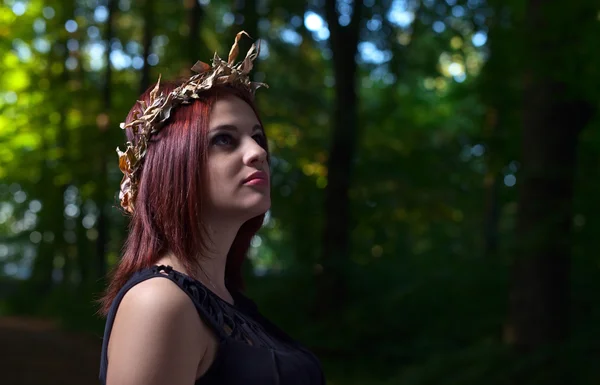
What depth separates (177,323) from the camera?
1.68 meters

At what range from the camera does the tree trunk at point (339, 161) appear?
11.7 metres

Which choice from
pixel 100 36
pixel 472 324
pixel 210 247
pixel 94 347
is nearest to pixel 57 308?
pixel 94 347

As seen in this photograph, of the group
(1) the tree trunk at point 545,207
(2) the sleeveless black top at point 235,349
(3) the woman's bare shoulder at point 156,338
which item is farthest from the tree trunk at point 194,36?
(3) the woman's bare shoulder at point 156,338

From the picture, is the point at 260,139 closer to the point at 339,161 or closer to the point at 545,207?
the point at 545,207

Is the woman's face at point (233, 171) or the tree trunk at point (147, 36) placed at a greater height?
the tree trunk at point (147, 36)

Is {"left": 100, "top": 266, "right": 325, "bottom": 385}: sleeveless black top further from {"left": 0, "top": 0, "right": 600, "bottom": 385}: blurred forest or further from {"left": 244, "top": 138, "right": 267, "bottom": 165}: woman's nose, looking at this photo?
{"left": 0, "top": 0, "right": 600, "bottom": 385}: blurred forest

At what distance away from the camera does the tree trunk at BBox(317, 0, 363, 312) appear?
1173cm

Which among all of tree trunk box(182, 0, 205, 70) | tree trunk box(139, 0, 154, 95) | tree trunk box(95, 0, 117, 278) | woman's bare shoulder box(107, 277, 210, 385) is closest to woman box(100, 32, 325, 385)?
woman's bare shoulder box(107, 277, 210, 385)

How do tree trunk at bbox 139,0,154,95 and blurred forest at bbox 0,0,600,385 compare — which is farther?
tree trunk at bbox 139,0,154,95

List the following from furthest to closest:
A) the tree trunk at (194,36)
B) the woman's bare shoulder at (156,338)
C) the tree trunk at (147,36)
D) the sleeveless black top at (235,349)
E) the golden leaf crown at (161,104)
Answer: the tree trunk at (147,36), the tree trunk at (194,36), the golden leaf crown at (161,104), the sleeveless black top at (235,349), the woman's bare shoulder at (156,338)

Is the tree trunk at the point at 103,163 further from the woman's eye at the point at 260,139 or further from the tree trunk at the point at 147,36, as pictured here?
the woman's eye at the point at 260,139

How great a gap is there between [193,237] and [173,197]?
12cm

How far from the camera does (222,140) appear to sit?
1.98 m

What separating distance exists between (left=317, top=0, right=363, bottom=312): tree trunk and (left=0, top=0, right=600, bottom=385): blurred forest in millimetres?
31
